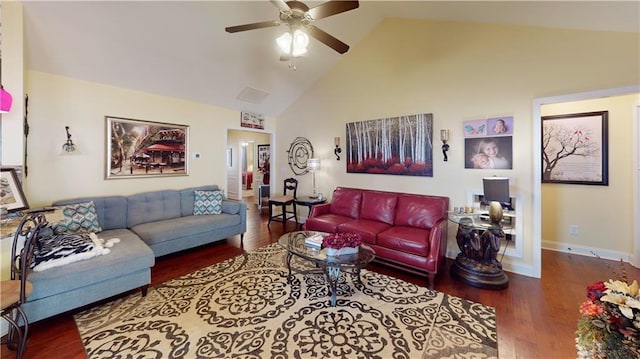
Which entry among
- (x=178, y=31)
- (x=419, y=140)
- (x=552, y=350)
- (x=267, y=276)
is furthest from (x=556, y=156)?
(x=178, y=31)

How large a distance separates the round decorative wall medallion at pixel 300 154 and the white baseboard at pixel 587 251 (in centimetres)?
420

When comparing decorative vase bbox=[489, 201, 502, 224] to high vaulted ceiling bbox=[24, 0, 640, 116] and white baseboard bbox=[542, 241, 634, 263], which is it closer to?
white baseboard bbox=[542, 241, 634, 263]

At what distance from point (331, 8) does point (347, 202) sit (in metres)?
2.84

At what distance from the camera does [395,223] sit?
3.63 meters

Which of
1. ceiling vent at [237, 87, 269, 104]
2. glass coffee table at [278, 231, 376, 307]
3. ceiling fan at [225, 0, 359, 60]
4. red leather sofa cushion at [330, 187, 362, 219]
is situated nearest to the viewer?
ceiling fan at [225, 0, 359, 60]

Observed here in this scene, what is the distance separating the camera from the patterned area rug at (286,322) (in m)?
1.80

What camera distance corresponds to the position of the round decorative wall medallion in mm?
5250

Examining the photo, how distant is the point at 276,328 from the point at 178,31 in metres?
3.49

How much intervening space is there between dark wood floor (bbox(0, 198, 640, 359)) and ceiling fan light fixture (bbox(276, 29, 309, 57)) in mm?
2646

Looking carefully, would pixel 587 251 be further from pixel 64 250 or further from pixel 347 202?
pixel 64 250

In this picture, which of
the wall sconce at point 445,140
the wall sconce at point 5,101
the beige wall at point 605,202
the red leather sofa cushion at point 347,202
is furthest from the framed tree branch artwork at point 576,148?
the wall sconce at point 5,101

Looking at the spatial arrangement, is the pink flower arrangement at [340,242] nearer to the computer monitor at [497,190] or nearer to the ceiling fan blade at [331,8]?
the computer monitor at [497,190]

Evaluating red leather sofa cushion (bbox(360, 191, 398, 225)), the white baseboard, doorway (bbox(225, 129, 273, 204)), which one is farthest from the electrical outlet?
doorway (bbox(225, 129, 273, 204))

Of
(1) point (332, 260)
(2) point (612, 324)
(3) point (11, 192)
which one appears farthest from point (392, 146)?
(3) point (11, 192)
